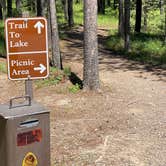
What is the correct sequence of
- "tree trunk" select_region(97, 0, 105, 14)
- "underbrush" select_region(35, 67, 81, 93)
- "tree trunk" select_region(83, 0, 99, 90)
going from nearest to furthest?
1. "tree trunk" select_region(83, 0, 99, 90)
2. "underbrush" select_region(35, 67, 81, 93)
3. "tree trunk" select_region(97, 0, 105, 14)

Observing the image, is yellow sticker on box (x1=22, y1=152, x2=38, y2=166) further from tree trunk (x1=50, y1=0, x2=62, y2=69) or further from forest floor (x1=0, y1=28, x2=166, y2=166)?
tree trunk (x1=50, y1=0, x2=62, y2=69)

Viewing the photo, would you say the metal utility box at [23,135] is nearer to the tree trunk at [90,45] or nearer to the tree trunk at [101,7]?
the tree trunk at [90,45]

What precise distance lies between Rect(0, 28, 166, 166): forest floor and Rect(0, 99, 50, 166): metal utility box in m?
1.88

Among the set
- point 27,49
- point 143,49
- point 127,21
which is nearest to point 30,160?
point 27,49

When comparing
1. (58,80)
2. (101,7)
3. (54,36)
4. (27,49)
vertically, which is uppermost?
(27,49)

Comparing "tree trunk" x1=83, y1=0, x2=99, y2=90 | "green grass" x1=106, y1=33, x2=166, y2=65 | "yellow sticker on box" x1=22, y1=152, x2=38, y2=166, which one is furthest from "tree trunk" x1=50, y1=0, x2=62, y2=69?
"yellow sticker on box" x1=22, y1=152, x2=38, y2=166

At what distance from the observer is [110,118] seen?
911cm

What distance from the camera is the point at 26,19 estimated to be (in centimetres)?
551

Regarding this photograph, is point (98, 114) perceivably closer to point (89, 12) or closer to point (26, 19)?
point (89, 12)

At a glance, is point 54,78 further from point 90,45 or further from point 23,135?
point 23,135

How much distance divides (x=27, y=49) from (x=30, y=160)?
4.94 feet

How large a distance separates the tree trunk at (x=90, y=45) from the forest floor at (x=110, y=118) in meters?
0.34

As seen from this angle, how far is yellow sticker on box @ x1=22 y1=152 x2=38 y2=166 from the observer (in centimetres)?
467

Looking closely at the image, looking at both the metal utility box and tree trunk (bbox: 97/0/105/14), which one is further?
tree trunk (bbox: 97/0/105/14)
